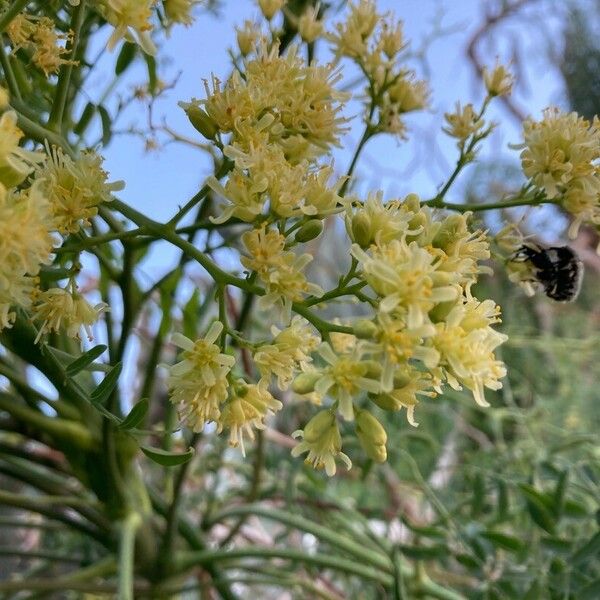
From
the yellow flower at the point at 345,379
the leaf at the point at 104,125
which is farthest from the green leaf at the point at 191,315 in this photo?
the yellow flower at the point at 345,379

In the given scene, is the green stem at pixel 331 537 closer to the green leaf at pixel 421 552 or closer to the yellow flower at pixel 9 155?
the green leaf at pixel 421 552

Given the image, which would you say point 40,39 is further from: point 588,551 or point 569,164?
point 588,551

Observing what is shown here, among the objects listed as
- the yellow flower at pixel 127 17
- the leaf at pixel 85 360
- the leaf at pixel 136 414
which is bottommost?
the leaf at pixel 136 414

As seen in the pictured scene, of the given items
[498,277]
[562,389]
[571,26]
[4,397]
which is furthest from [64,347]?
[571,26]

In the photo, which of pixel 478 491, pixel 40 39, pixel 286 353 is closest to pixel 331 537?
pixel 478 491

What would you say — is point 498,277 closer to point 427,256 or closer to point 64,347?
point 64,347
